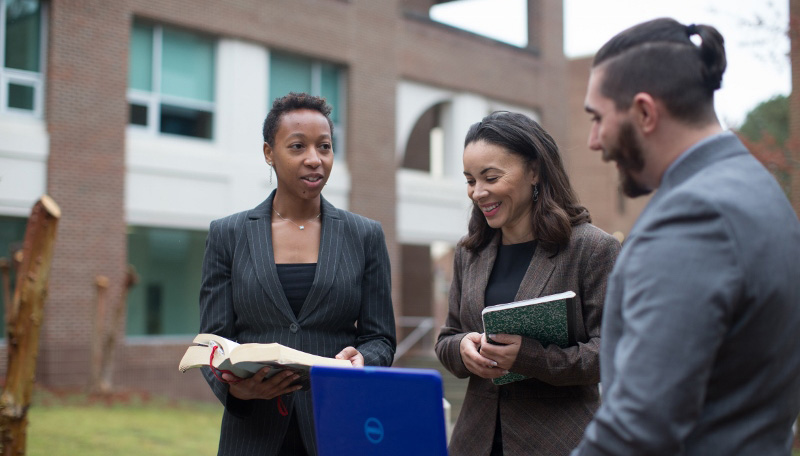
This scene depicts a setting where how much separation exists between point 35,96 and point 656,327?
14826 millimetres

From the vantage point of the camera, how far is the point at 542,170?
10.3 feet

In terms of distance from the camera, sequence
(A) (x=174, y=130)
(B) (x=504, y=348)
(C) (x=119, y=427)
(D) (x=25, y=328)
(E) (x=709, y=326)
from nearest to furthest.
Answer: (E) (x=709, y=326) < (B) (x=504, y=348) < (D) (x=25, y=328) < (C) (x=119, y=427) < (A) (x=174, y=130)

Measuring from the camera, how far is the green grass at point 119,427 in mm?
9227

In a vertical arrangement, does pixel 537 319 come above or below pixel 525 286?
below

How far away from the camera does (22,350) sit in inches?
194

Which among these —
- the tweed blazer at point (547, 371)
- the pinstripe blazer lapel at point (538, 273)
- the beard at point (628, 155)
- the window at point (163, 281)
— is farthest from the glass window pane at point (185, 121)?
the beard at point (628, 155)

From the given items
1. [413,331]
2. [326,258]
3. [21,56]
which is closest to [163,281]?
[21,56]

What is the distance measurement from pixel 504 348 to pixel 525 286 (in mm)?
349

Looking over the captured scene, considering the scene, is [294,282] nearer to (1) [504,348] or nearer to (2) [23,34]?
(1) [504,348]

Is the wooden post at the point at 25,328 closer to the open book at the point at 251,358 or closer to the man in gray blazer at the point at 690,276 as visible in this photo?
the open book at the point at 251,358

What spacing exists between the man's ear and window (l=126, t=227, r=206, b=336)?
14.6 m

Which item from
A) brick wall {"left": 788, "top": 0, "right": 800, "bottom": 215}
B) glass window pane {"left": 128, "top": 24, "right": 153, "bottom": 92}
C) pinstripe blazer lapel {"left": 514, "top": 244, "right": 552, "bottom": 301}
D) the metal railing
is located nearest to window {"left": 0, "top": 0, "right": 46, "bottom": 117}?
glass window pane {"left": 128, "top": 24, "right": 153, "bottom": 92}

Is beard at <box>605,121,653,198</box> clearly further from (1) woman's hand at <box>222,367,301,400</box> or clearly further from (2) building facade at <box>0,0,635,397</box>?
(2) building facade at <box>0,0,635,397</box>

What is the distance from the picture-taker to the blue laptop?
6.75 feet
